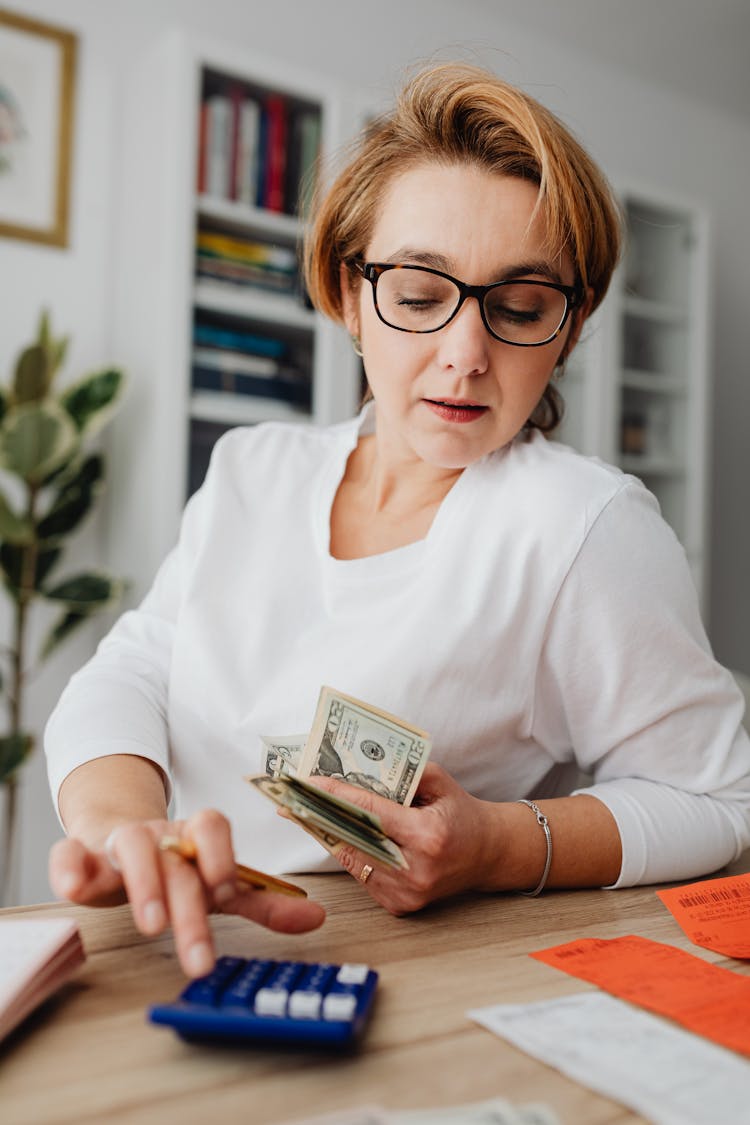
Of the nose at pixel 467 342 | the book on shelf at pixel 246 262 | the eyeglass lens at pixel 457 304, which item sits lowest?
the nose at pixel 467 342

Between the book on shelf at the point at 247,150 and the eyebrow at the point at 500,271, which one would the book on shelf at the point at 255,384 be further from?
the eyebrow at the point at 500,271

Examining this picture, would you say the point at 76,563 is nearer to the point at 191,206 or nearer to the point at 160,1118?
the point at 191,206

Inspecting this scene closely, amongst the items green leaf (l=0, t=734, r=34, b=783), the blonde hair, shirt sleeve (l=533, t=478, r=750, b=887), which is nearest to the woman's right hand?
shirt sleeve (l=533, t=478, r=750, b=887)

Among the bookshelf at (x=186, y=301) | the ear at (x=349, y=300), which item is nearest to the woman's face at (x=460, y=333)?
the ear at (x=349, y=300)

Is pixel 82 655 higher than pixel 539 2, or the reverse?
pixel 539 2

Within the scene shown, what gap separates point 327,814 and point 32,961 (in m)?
0.22

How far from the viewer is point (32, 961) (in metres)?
0.61

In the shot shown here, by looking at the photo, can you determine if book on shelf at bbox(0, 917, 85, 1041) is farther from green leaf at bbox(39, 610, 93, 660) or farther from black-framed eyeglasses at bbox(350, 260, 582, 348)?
green leaf at bbox(39, 610, 93, 660)

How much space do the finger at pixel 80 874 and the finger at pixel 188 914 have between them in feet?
0.22

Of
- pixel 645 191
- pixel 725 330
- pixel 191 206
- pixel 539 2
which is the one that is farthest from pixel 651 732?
pixel 725 330

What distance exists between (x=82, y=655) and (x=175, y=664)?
201 centimetres

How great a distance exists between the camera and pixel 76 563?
9.83 ft

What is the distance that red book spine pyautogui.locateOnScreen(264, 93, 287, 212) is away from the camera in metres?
2.92

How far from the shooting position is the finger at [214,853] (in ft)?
2.12
